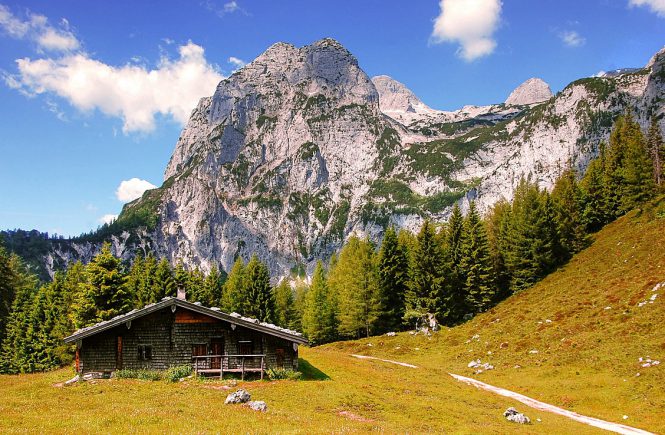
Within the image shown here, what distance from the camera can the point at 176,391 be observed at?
30.1m

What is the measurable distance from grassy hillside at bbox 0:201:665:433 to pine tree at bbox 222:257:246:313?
24363 mm

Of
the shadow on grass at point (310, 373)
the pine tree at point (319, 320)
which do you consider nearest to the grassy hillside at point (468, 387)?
the shadow on grass at point (310, 373)

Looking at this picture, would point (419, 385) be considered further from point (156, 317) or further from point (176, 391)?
point (156, 317)

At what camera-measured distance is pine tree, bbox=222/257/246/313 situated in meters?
89.3

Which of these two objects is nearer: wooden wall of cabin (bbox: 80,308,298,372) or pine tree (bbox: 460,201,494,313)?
wooden wall of cabin (bbox: 80,308,298,372)

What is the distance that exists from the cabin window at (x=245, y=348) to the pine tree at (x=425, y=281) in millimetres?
42721

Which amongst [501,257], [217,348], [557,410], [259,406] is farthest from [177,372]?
[501,257]

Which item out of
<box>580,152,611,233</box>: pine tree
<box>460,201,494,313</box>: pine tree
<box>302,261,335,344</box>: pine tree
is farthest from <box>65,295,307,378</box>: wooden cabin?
Result: <box>580,152,611,233</box>: pine tree

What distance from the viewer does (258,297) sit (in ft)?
281

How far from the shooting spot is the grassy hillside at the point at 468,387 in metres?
22.6

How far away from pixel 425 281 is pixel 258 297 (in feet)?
104

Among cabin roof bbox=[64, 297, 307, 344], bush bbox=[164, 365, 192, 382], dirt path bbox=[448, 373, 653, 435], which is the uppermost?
cabin roof bbox=[64, 297, 307, 344]

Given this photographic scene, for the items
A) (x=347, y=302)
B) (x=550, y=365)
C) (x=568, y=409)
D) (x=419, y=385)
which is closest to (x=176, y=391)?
(x=419, y=385)

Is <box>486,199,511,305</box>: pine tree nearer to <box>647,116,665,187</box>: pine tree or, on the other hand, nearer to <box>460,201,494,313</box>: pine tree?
<box>460,201,494,313</box>: pine tree
